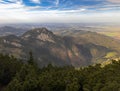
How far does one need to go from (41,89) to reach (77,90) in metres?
9.97

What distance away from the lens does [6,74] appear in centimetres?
8131

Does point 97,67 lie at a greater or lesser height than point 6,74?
greater

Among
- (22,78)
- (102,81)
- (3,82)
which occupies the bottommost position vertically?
(3,82)

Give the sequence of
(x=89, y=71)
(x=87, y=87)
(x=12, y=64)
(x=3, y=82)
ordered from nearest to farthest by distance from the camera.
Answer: (x=87, y=87)
(x=89, y=71)
(x=3, y=82)
(x=12, y=64)

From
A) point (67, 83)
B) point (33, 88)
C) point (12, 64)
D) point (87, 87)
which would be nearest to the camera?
point (87, 87)

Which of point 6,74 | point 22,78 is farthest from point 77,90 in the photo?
point 6,74

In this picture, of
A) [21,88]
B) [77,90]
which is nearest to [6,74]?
[21,88]

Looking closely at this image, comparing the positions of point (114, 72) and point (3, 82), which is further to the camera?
point (3, 82)

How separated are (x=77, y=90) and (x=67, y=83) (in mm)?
4420

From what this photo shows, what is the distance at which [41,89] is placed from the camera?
5919 cm

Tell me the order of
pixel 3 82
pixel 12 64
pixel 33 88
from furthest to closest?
1. pixel 12 64
2. pixel 3 82
3. pixel 33 88

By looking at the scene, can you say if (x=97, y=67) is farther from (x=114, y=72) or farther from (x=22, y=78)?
Result: (x=22, y=78)

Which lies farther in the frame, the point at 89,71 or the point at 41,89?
the point at 89,71

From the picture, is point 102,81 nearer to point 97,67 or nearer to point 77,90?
point 77,90
